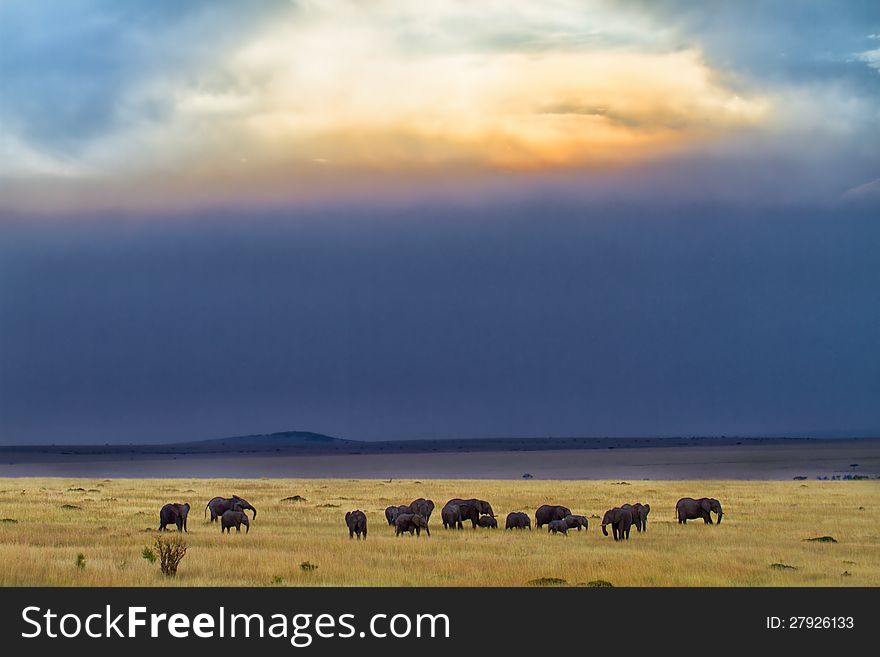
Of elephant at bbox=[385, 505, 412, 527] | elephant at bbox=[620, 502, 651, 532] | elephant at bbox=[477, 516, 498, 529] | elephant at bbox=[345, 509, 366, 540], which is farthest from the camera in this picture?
elephant at bbox=[477, 516, 498, 529]

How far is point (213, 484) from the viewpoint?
77.2 meters

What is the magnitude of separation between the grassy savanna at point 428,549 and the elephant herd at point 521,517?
473 mm

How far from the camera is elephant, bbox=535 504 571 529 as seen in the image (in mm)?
40375

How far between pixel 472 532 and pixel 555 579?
13147mm

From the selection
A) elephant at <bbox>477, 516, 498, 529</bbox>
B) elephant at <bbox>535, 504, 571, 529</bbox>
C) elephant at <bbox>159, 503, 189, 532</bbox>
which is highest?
elephant at <bbox>159, 503, 189, 532</bbox>

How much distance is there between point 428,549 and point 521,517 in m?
8.80

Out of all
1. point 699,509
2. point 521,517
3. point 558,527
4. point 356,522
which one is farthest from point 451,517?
point 699,509

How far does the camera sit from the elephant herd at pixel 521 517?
120 feet

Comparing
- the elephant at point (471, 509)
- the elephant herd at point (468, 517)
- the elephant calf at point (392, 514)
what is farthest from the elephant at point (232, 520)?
the elephant at point (471, 509)

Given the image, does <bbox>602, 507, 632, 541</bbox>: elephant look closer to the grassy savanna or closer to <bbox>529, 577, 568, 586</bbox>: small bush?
the grassy savanna

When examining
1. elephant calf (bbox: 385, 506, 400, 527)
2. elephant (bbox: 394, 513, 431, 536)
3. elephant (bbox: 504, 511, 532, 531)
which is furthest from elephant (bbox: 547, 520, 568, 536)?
elephant calf (bbox: 385, 506, 400, 527)

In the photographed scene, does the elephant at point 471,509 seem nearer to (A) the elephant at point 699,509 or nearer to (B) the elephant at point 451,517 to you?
(B) the elephant at point 451,517

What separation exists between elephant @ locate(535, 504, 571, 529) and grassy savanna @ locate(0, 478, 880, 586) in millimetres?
1234

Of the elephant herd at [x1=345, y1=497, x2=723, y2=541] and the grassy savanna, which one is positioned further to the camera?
the elephant herd at [x1=345, y1=497, x2=723, y2=541]
